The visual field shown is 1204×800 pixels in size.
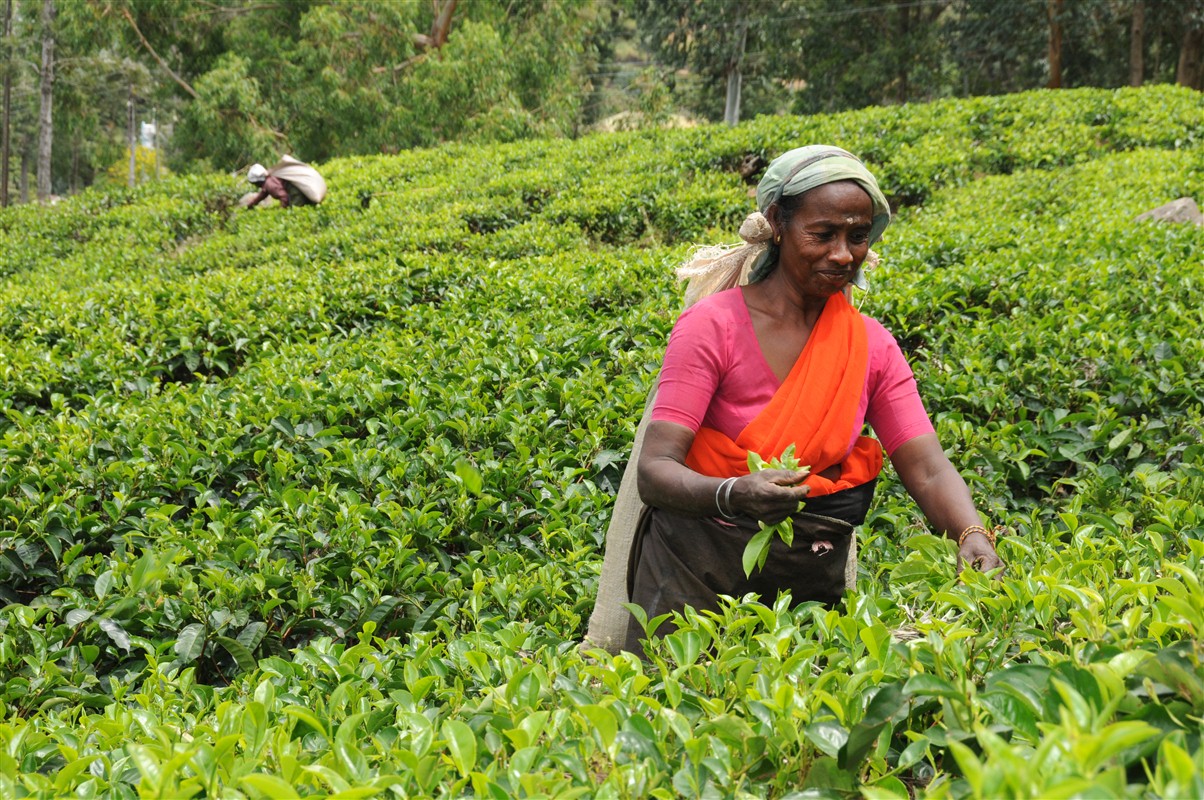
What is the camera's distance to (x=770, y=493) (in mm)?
2033

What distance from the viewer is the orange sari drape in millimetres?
2299

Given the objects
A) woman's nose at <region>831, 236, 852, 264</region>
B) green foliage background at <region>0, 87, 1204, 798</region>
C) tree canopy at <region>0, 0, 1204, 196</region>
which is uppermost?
tree canopy at <region>0, 0, 1204, 196</region>

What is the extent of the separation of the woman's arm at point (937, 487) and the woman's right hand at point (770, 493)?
1.69 feet

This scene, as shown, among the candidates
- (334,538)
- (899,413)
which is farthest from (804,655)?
(334,538)

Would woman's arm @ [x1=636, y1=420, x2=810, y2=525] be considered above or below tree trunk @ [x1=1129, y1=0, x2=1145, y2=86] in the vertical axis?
below

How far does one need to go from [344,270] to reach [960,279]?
4385mm

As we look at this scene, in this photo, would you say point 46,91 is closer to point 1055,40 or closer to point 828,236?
point 1055,40

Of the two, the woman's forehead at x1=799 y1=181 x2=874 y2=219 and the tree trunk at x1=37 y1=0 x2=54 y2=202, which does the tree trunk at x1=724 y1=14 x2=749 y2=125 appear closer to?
the tree trunk at x1=37 y1=0 x2=54 y2=202

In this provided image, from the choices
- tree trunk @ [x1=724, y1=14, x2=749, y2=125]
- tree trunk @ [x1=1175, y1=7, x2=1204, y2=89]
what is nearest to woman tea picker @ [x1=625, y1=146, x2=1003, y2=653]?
tree trunk @ [x1=1175, y1=7, x2=1204, y2=89]

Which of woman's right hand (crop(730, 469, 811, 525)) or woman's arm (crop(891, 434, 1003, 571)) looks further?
woman's arm (crop(891, 434, 1003, 571))

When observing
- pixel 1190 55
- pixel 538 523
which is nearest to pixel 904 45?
pixel 1190 55

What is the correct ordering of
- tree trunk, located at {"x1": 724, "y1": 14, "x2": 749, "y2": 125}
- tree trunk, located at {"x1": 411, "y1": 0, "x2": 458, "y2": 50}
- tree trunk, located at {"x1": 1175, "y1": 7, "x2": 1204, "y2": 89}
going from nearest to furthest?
tree trunk, located at {"x1": 1175, "y1": 7, "x2": 1204, "y2": 89}
tree trunk, located at {"x1": 411, "y1": 0, "x2": 458, "y2": 50}
tree trunk, located at {"x1": 724, "y1": 14, "x2": 749, "y2": 125}

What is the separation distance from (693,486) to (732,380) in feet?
1.00

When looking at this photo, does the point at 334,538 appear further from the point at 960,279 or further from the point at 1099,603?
the point at 960,279
